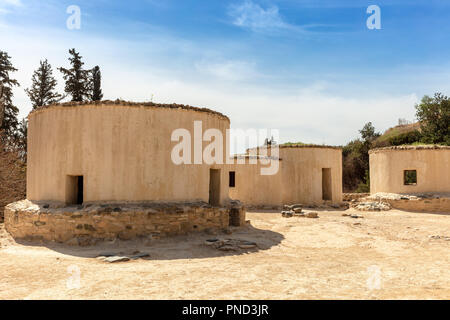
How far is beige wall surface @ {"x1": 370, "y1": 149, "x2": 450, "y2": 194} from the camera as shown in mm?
17438

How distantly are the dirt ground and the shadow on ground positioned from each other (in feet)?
0.07

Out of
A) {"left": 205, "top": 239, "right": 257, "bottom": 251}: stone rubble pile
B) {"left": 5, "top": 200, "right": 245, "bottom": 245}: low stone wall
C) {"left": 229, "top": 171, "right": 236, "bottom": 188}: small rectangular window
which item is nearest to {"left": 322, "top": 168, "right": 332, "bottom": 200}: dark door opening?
{"left": 229, "top": 171, "right": 236, "bottom": 188}: small rectangular window

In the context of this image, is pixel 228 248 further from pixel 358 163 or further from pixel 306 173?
pixel 358 163

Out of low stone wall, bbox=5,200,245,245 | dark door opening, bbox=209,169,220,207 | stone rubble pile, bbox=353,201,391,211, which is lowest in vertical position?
stone rubble pile, bbox=353,201,391,211

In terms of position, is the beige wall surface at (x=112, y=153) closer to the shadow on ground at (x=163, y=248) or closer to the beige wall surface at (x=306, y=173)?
the shadow on ground at (x=163, y=248)

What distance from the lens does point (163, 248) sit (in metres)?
7.73

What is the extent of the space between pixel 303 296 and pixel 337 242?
194 inches

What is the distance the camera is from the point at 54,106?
9180 mm

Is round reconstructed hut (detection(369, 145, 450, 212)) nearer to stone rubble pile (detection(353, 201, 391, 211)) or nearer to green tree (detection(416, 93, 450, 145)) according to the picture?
stone rubble pile (detection(353, 201, 391, 211))

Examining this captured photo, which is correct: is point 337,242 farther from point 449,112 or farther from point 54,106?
point 449,112

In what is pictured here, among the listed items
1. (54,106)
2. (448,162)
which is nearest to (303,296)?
(54,106)

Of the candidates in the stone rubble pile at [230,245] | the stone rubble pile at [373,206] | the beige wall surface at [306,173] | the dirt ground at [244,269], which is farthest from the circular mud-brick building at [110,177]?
the stone rubble pile at [373,206]

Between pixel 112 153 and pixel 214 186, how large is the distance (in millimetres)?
3511

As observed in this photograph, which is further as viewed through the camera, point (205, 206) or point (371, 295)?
point (205, 206)
